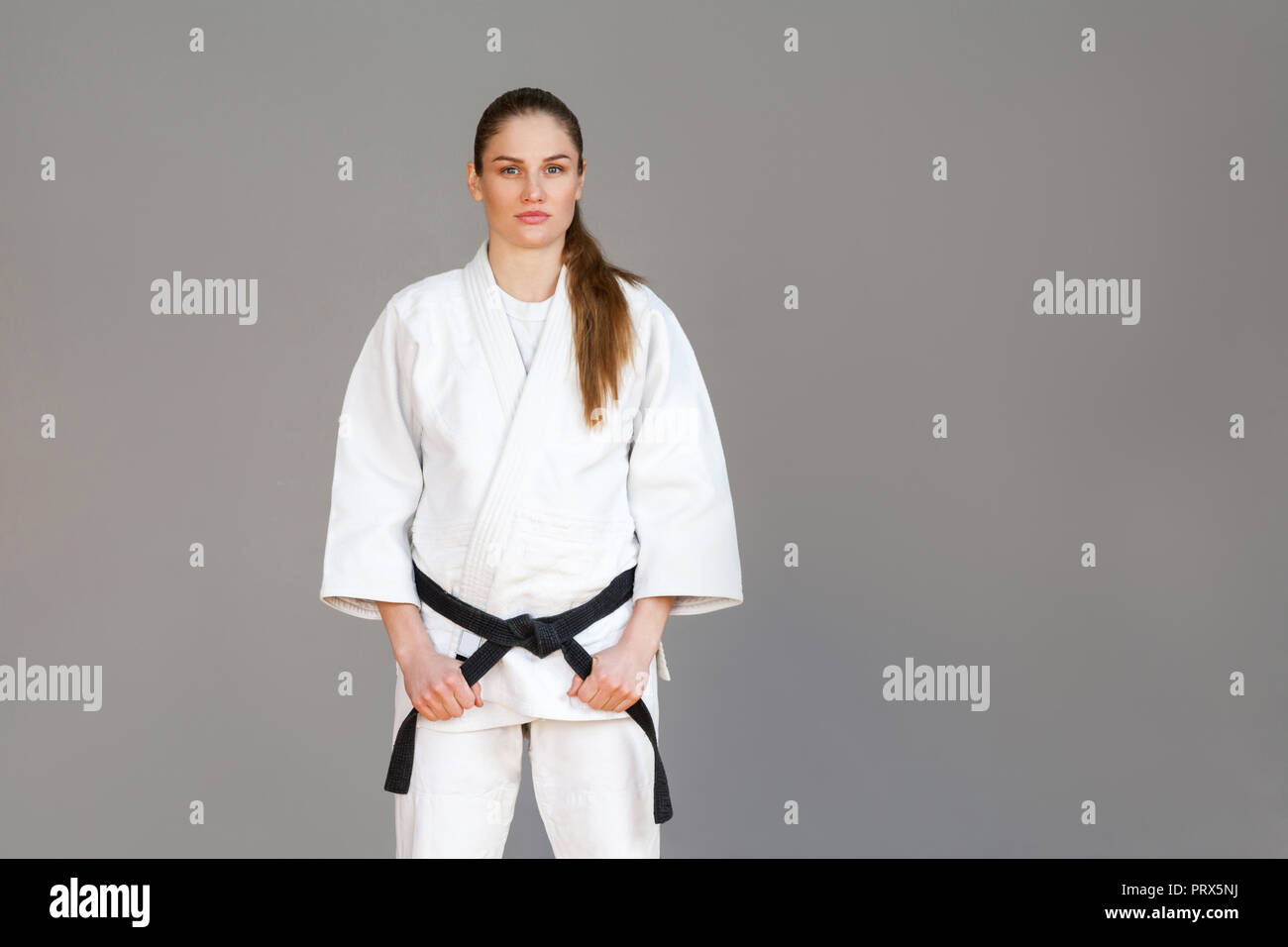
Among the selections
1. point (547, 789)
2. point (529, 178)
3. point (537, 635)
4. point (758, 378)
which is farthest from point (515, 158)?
point (758, 378)

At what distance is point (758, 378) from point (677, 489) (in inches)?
49.1

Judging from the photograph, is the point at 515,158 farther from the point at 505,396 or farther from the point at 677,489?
the point at 677,489

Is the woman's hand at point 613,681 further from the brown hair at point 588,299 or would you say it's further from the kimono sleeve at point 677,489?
the brown hair at point 588,299

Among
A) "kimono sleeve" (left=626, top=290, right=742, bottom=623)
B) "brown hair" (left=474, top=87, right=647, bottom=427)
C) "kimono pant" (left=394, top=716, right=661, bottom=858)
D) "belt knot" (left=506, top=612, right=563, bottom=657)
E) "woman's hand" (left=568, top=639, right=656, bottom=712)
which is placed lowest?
"kimono pant" (left=394, top=716, right=661, bottom=858)

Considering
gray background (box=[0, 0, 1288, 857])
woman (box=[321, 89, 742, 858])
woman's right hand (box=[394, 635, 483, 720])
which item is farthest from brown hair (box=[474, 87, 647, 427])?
gray background (box=[0, 0, 1288, 857])

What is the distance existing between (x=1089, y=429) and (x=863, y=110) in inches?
40.2

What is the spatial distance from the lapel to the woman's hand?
197 millimetres

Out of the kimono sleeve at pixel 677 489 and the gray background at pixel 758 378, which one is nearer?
the kimono sleeve at pixel 677 489

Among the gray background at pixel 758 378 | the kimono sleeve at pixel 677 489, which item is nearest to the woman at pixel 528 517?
the kimono sleeve at pixel 677 489

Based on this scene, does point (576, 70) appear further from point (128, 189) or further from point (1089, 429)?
point (1089, 429)

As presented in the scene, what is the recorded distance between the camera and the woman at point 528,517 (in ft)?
7.02

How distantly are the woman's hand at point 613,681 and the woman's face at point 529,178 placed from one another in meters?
0.70

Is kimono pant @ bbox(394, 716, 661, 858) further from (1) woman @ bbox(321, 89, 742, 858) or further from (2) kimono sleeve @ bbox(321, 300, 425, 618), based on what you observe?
(2) kimono sleeve @ bbox(321, 300, 425, 618)

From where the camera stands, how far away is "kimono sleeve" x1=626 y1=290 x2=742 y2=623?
2217 millimetres
